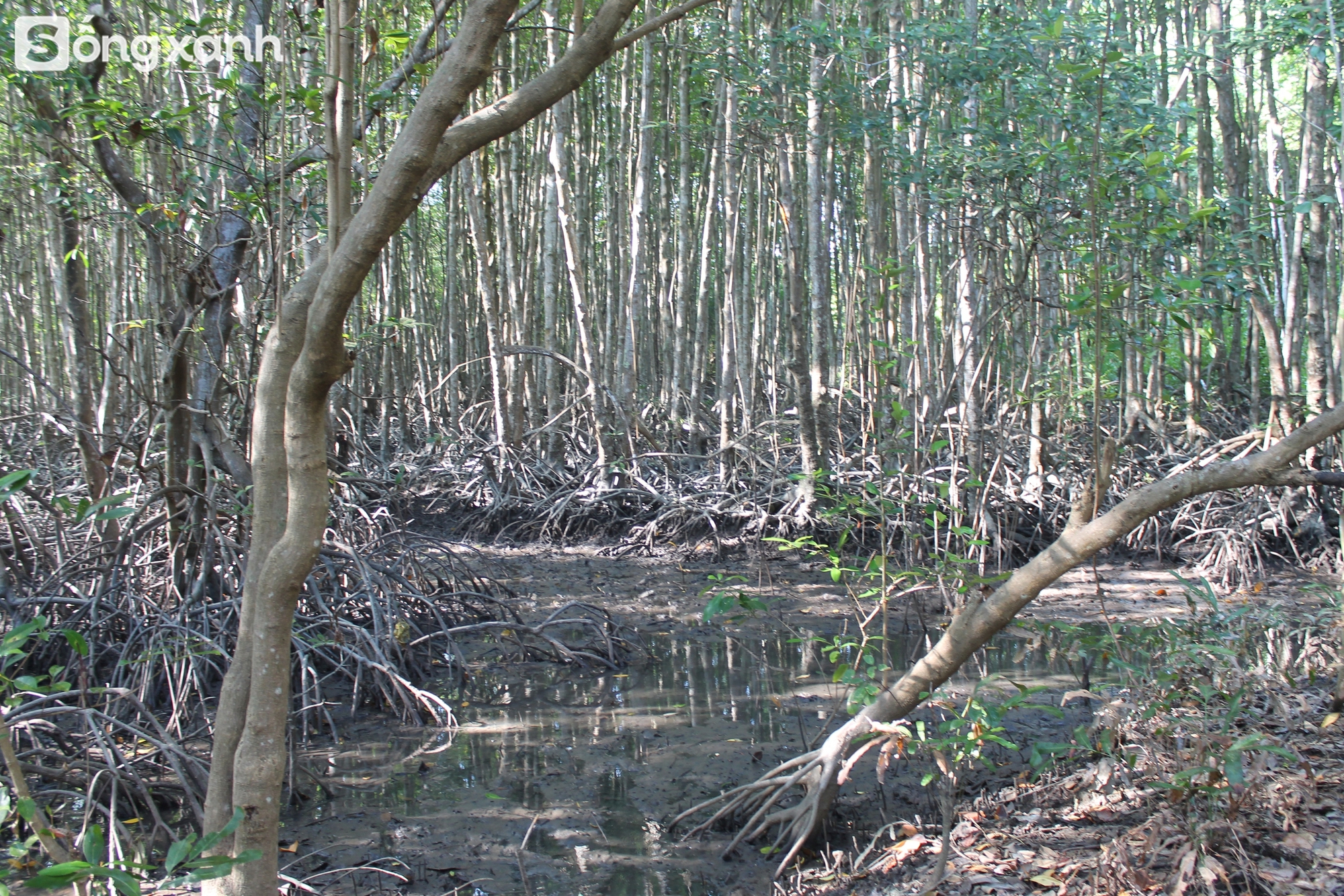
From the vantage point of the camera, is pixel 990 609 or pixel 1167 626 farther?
pixel 1167 626

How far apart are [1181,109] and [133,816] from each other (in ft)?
20.5

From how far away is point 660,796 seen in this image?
3514mm

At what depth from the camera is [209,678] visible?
4.43 meters

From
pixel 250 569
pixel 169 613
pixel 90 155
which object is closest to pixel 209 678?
pixel 169 613

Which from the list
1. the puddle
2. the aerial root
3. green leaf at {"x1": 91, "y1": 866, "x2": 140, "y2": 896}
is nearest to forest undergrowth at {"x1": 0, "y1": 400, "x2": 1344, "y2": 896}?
the aerial root

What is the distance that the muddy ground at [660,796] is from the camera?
2.77 meters

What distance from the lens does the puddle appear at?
9.75 feet

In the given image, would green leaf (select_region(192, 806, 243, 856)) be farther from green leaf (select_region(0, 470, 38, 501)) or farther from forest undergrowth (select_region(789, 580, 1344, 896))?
forest undergrowth (select_region(789, 580, 1344, 896))

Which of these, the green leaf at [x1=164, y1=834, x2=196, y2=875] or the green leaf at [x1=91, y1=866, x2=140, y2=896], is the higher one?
the green leaf at [x1=164, y1=834, x2=196, y2=875]

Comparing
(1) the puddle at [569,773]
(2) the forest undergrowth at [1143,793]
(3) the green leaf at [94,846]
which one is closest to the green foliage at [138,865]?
(3) the green leaf at [94,846]

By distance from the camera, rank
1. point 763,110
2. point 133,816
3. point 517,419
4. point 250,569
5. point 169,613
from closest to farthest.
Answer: point 250,569, point 133,816, point 169,613, point 763,110, point 517,419

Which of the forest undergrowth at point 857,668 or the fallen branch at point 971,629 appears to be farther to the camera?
the forest undergrowth at point 857,668

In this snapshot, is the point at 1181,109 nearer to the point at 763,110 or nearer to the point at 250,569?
the point at 763,110

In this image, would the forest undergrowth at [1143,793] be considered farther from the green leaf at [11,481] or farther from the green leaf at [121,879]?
the green leaf at [11,481]
